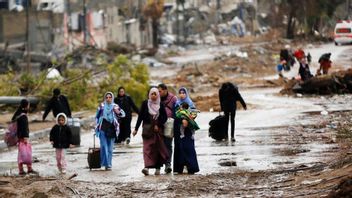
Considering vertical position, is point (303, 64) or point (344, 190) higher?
point (303, 64)

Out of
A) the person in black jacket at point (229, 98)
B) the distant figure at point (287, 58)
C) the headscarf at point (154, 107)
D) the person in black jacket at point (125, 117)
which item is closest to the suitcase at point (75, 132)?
the person in black jacket at point (125, 117)

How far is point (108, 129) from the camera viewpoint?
1817 cm

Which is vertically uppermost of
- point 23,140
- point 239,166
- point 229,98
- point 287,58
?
point 287,58

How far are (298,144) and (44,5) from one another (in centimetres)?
6665

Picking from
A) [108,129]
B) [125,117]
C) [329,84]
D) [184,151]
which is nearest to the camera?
[184,151]

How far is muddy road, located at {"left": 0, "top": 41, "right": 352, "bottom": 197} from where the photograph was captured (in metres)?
13.4

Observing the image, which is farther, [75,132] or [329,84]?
[329,84]

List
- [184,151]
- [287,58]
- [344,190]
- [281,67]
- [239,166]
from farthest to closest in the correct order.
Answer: [287,58] → [281,67] → [239,166] → [184,151] → [344,190]

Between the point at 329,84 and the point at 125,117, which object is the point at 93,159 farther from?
the point at 329,84

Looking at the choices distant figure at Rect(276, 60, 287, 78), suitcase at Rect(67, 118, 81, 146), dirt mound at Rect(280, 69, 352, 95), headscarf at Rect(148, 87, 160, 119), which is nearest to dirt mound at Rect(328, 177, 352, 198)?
headscarf at Rect(148, 87, 160, 119)

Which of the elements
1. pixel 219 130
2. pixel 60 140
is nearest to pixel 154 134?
pixel 60 140

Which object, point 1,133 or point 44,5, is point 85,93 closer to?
point 1,133

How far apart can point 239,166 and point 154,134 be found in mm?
1563

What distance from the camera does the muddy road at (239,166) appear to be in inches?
529
